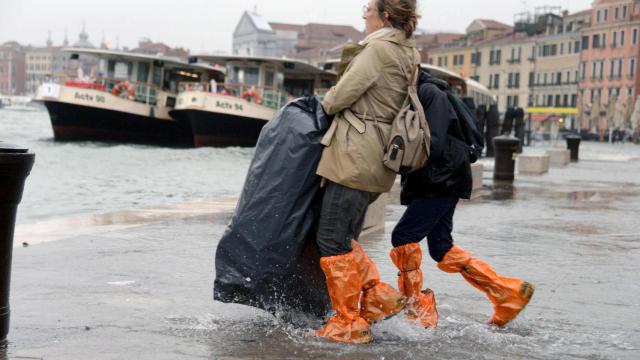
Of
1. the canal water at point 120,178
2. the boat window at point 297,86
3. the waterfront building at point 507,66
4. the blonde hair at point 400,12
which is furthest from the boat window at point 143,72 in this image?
the waterfront building at point 507,66

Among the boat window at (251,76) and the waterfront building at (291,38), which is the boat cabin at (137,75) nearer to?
the boat window at (251,76)

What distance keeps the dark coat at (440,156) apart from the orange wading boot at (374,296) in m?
0.45

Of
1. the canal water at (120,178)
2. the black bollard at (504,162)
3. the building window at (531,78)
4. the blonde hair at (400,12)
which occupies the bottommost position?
the canal water at (120,178)

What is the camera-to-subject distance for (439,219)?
16.8ft

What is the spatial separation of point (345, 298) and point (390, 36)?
120cm

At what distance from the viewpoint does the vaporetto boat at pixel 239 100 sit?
157 feet

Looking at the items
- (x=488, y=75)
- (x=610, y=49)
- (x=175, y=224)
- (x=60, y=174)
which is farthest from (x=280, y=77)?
(x=488, y=75)

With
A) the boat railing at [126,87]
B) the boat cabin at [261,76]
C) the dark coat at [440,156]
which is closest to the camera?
the dark coat at [440,156]

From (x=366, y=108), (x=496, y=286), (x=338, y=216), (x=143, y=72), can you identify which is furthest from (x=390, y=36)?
(x=143, y=72)

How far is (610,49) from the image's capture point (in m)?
106

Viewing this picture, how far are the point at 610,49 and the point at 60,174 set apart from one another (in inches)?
3336

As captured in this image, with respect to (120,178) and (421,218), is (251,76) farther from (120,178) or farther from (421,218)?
(421,218)

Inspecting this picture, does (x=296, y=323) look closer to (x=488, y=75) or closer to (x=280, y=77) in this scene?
(x=280, y=77)

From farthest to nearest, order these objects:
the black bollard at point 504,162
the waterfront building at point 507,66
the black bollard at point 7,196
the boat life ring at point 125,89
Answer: the waterfront building at point 507,66 < the boat life ring at point 125,89 < the black bollard at point 504,162 < the black bollard at point 7,196
